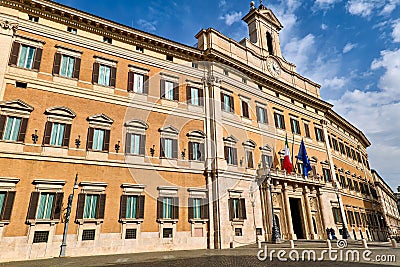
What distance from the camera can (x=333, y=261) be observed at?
35.6 feet

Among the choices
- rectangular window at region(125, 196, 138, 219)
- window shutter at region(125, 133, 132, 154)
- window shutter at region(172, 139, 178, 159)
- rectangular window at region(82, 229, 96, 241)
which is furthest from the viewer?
window shutter at region(172, 139, 178, 159)

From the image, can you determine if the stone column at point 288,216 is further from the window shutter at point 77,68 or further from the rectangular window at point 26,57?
the rectangular window at point 26,57

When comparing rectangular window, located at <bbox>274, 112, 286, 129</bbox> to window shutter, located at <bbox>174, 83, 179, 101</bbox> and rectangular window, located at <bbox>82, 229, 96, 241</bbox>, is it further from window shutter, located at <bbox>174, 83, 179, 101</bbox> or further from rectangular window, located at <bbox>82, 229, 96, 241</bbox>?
rectangular window, located at <bbox>82, 229, 96, 241</bbox>

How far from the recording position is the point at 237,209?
1898 cm

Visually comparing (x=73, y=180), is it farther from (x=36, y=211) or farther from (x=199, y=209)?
(x=199, y=209)

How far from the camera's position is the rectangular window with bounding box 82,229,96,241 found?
13902 mm

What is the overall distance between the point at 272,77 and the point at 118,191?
1766 cm

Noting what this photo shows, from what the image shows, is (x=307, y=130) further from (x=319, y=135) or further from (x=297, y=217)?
(x=297, y=217)

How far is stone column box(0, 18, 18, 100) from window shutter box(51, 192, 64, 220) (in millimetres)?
6070

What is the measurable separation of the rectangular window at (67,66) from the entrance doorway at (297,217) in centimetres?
1978

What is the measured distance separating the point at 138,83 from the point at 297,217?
57.7ft

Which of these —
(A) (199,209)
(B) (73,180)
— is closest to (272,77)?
(A) (199,209)

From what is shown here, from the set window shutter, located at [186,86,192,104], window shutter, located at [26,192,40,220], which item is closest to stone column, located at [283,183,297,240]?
window shutter, located at [186,86,192,104]

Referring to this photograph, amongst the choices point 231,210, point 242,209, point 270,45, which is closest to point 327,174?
point 242,209
